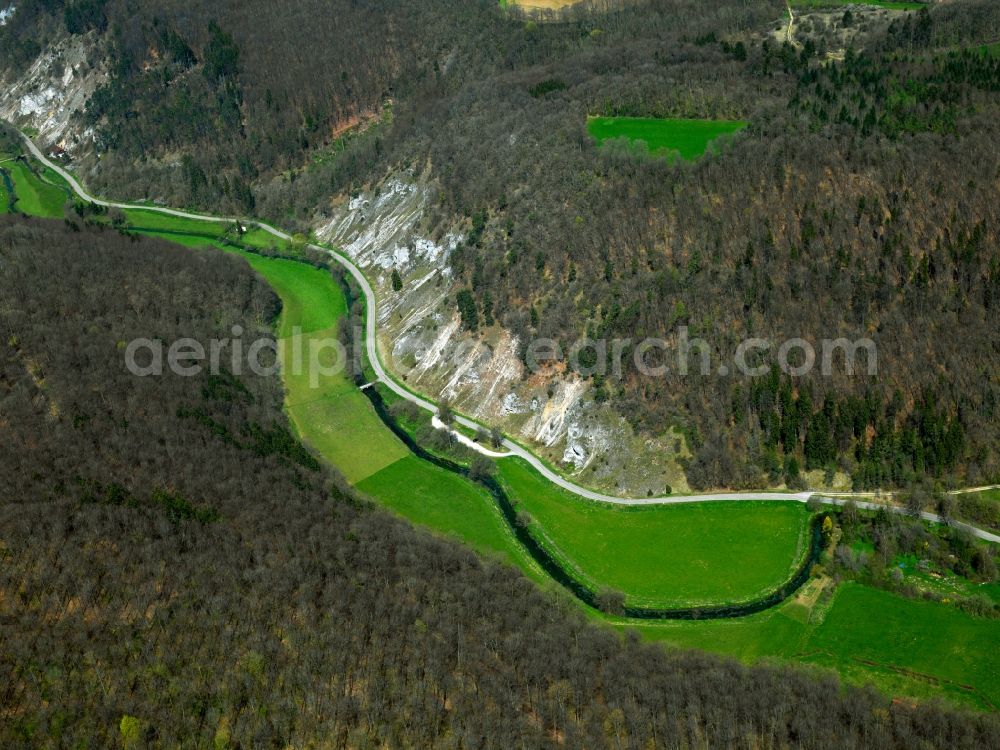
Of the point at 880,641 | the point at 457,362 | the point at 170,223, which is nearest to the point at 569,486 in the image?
the point at 457,362

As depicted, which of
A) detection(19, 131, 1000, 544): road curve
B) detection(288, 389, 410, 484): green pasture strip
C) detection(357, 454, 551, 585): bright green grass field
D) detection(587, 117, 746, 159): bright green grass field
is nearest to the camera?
detection(19, 131, 1000, 544): road curve

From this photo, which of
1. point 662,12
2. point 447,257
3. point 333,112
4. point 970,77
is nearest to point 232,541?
point 447,257

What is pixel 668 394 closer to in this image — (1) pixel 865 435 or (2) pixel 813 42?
(1) pixel 865 435

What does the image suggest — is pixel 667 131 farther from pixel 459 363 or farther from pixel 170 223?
pixel 170 223

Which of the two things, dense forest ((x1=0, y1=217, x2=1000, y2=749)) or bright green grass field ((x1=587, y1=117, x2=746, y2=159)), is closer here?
dense forest ((x1=0, y1=217, x2=1000, y2=749))

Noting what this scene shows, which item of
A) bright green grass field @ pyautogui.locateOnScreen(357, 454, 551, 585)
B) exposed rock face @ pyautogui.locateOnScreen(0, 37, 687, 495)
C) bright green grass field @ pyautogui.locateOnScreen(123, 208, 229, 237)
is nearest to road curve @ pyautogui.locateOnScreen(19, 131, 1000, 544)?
exposed rock face @ pyautogui.locateOnScreen(0, 37, 687, 495)

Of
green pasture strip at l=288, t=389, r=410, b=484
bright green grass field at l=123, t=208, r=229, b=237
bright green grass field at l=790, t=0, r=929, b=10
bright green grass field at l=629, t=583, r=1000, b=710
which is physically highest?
bright green grass field at l=123, t=208, r=229, b=237

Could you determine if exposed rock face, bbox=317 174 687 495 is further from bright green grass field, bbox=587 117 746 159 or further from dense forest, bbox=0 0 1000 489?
bright green grass field, bbox=587 117 746 159

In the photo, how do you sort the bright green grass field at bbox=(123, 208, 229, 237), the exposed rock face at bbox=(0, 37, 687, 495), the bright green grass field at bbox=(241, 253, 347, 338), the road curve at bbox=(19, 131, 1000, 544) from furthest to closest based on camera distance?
the bright green grass field at bbox=(123, 208, 229, 237) < the bright green grass field at bbox=(241, 253, 347, 338) < the exposed rock face at bbox=(0, 37, 687, 495) < the road curve at bbox=(19, 131, 1000, 544)

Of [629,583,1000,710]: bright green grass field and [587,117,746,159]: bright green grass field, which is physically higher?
[587,117,746,159]: bright green grass field

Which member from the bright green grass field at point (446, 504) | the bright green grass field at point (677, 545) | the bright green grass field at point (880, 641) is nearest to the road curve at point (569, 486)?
the bright green grass field at point (677, 545)

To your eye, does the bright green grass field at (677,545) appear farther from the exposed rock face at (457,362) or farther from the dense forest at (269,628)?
the dense forest at (269,628)
